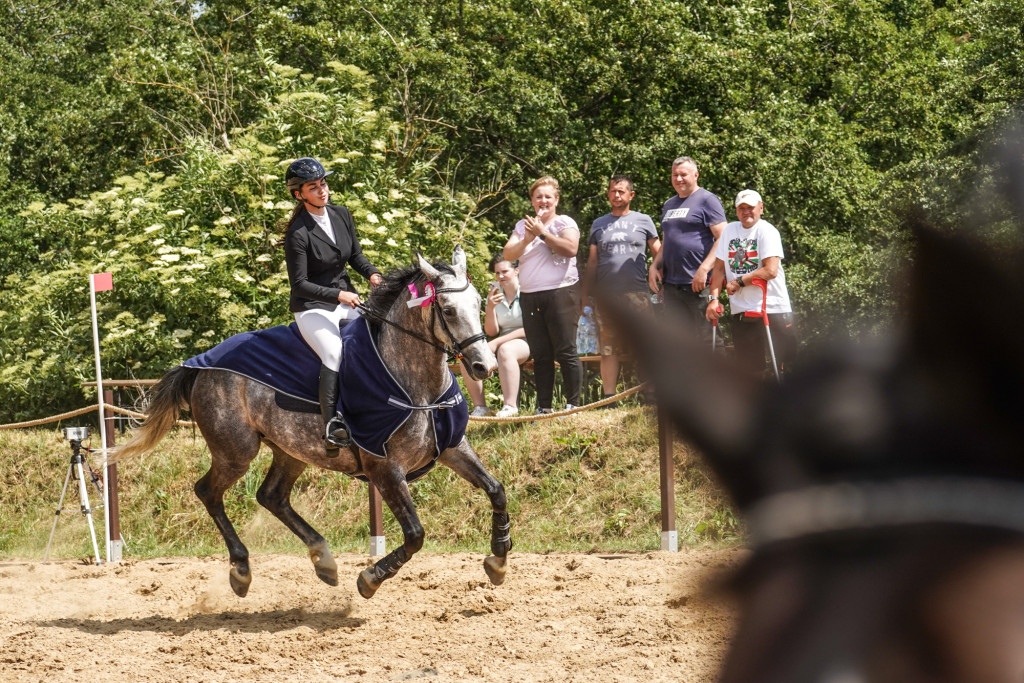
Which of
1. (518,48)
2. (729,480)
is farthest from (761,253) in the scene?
(518,48)

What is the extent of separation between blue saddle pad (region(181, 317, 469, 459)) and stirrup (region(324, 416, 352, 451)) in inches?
2.1

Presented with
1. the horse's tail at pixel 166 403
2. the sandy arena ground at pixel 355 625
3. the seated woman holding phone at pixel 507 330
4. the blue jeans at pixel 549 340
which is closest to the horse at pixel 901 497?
the sandy arena ground at pixel 355 625

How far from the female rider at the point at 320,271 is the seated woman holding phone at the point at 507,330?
63.3 inches

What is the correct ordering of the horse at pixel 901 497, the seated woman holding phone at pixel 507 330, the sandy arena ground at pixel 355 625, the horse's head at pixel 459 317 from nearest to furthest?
the horse at pixel 901 497 → the sandy arena ground at pixel 355 625 → the horse's head at pixel 459 317 → the seated woman holding phone at pixel 507 330

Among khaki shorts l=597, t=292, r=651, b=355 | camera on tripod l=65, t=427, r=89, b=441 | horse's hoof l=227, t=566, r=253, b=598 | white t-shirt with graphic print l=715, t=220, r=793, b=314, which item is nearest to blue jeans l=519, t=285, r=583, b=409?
white t-shirt with graphic print l=715, t=220, r=793, b=314

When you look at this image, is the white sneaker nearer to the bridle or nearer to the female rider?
the female rider

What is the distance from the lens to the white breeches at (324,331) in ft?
20.8

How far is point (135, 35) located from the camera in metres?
18.3

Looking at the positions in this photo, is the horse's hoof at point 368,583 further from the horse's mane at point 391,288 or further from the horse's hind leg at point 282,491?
the horse's mane at point 391,288

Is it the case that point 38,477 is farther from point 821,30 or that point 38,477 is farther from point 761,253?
point 821,30

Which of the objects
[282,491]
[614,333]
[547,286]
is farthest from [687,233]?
[614,333]

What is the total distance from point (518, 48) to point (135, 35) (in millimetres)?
7522

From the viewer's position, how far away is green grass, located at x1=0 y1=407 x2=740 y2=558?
8.62 meters

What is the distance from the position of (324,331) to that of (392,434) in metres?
0.83
